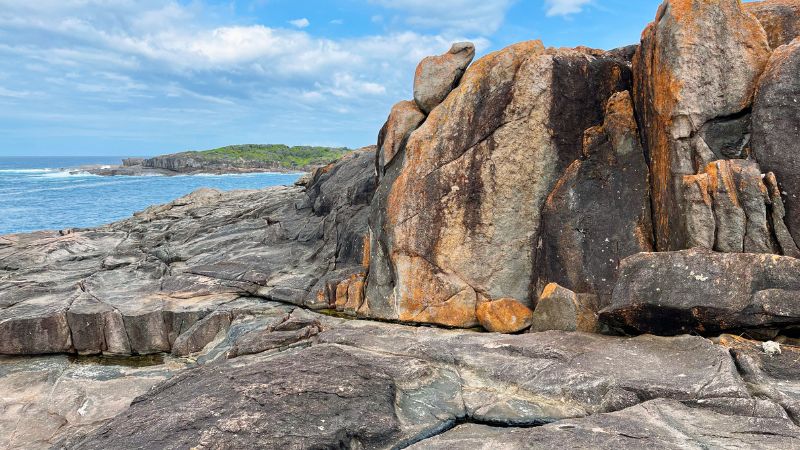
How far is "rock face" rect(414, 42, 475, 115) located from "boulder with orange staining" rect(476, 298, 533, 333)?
7367 mm

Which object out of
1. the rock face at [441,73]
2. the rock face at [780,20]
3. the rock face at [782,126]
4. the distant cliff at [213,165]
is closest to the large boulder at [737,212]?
the rock face at [782,126]

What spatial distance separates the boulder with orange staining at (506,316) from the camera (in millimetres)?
15219

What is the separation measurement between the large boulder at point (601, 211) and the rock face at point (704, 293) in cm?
252

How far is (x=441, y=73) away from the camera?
18594mm

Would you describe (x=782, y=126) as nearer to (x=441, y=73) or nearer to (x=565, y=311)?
(x=565, y=311)

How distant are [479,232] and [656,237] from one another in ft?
16.4

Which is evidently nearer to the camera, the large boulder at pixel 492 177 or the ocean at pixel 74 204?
the large boulder at pixel 492 177

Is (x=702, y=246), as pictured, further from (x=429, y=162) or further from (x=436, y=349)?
(x=429, y=162)

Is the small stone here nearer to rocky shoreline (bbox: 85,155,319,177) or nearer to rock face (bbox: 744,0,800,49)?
rock face (bbox: 744,0,800,49)

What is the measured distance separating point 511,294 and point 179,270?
14.9 m

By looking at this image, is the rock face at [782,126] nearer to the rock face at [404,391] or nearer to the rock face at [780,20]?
the rock face at [780,20]

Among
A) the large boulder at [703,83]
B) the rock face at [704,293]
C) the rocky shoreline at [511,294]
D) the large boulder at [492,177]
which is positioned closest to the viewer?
the rocky shoreline at [511,294]

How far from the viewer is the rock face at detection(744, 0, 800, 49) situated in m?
13.9

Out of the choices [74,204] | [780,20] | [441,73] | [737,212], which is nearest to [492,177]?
[441,73]
